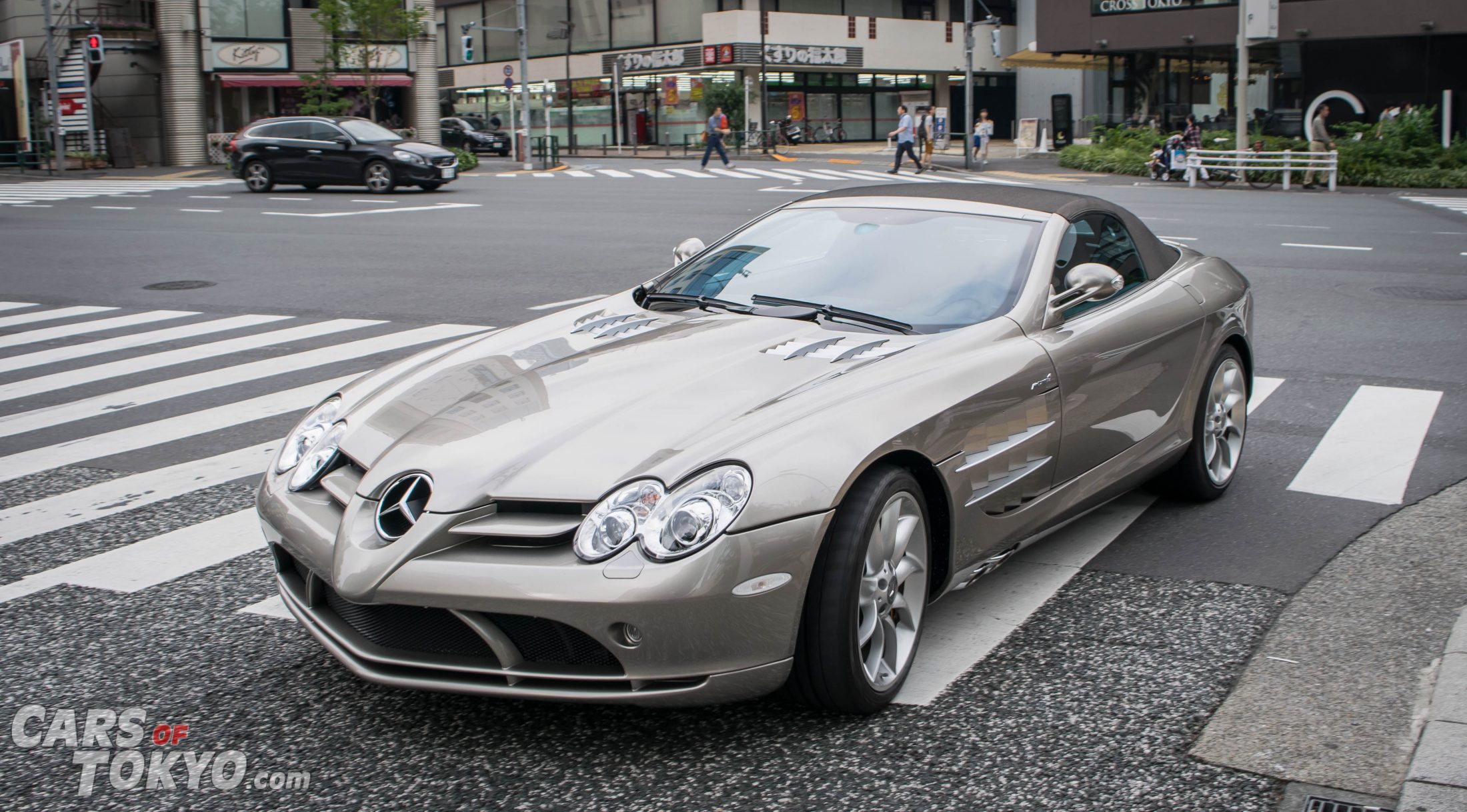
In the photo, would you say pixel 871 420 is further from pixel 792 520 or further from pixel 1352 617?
pixel 1352 617

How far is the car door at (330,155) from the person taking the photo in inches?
1068

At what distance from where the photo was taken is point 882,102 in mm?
64250

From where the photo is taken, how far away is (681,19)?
60250 millimetres

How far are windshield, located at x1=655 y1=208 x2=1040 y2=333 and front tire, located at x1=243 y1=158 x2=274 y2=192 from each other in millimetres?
24694

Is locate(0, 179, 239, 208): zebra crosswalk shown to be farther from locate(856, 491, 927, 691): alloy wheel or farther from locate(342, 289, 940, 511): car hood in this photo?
locate(856, 491, 927, 691): alloy wheel

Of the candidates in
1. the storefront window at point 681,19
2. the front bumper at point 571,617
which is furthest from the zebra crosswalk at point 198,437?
the storefront window at point 681,19

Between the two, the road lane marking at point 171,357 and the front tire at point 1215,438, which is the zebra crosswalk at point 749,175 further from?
the front tire at point 1215,438

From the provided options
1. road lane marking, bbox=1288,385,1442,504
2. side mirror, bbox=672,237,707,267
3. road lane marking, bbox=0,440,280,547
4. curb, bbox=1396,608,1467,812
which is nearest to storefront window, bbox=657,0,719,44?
road lane marking, bbox=1288,385,1442,504

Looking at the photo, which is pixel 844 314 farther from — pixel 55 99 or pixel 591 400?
pixel 55 99

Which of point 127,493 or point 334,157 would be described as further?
point 334,157

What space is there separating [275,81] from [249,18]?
2100mm

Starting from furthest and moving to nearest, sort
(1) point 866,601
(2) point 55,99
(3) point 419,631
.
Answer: (2) point 55,99 → (1) point 866,601 → (3) point 419,631

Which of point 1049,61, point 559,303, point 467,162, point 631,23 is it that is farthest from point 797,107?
point 559,303

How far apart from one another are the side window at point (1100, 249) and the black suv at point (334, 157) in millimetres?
23036
